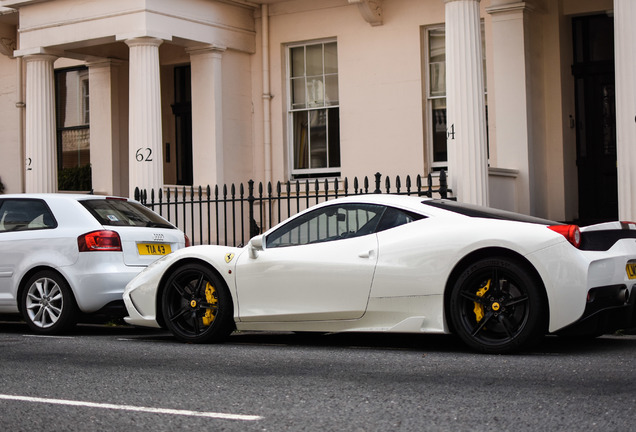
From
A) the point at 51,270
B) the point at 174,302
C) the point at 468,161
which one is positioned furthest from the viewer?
the point at 468,161

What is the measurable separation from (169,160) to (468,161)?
8130 millimetres

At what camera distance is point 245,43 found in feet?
59.2

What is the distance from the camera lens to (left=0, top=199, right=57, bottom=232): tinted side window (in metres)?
10.4

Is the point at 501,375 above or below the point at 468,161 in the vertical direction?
below

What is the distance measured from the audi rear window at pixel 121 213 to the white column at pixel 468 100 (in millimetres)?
4456

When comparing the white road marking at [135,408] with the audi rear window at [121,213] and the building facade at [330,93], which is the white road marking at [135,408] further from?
the building facade at [330,93]

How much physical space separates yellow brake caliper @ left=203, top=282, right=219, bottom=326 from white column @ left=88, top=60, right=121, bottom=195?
36.4ft

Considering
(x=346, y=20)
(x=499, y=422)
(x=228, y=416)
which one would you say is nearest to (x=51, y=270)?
(x=228, y=416)

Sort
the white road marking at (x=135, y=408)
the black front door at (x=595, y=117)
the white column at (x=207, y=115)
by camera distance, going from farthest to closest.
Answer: the white column at (x=207, y=115) < the black front door at (x=595, y=117) < the white road marking at (x=135, y=408)

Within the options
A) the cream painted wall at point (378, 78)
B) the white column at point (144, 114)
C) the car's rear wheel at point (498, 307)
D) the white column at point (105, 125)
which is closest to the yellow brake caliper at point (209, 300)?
the car's rear wheel at point (498, 307)

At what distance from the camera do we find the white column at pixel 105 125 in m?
19.4

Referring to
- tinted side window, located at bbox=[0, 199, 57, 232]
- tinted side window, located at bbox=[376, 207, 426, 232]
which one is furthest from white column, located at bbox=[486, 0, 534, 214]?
tinted side window, located at bbox=[0, 199, 57, 232]

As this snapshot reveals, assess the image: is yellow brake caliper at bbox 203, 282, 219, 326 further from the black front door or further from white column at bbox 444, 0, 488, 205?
the black front door

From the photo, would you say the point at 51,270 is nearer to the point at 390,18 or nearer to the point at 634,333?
the point at 634,333
